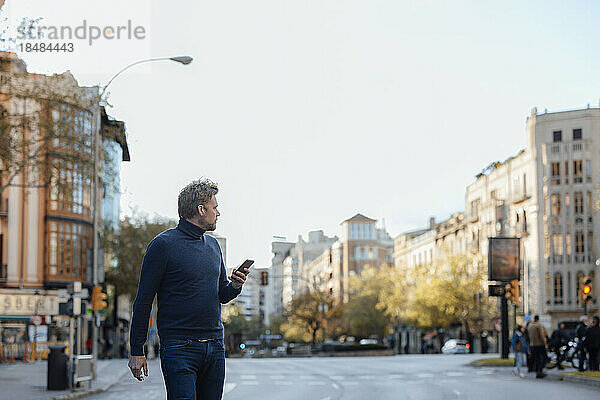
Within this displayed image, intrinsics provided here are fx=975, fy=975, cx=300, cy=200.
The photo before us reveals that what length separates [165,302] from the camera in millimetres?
5648

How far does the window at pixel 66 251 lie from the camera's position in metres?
51.6

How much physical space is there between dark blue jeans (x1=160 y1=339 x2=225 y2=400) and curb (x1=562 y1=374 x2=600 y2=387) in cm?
1812

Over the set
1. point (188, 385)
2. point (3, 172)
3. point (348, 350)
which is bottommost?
point (348, 350)

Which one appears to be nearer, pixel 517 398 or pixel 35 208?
pixel 517 398

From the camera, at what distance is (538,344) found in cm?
2617

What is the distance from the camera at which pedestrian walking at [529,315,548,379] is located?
25812 millimetres

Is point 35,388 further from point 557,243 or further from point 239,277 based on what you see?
point 557,243

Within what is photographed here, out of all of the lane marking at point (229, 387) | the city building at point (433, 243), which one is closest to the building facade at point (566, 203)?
the city building at point (433, 243)

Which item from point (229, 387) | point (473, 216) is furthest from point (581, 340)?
point (473, 216)

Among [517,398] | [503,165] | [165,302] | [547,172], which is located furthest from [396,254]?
[165,302]

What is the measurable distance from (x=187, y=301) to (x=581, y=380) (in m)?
19.7

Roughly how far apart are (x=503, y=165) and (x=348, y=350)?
24.5m

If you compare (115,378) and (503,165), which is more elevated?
(503,165)

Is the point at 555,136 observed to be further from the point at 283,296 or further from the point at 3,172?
the point at 283,296
